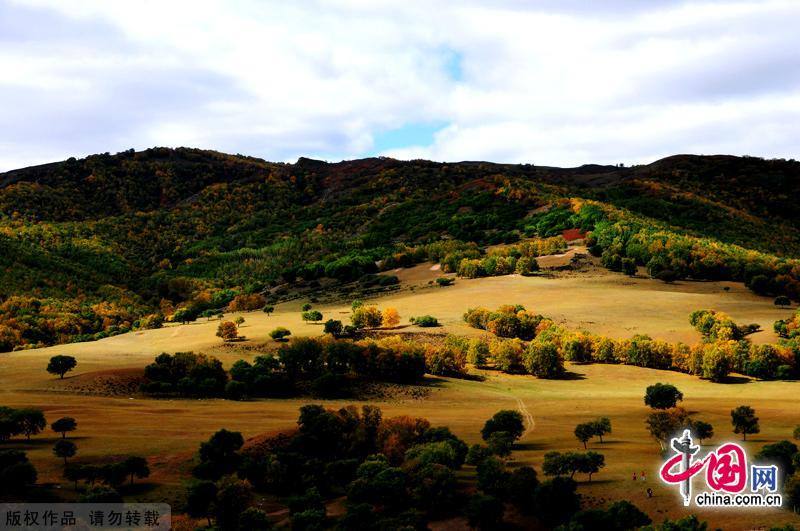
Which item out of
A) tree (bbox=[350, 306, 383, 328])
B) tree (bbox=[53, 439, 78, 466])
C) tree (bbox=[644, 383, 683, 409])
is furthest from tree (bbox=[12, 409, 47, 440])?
tree (bbox=[350, 306, 383, 328])

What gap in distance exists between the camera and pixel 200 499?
48.2 metres

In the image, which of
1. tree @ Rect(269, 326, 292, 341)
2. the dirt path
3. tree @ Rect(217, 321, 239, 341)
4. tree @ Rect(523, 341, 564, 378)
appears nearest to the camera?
the dirt path

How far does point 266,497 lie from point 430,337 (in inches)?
2302

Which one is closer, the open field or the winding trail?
the open field

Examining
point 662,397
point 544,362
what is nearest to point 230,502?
point 662,397

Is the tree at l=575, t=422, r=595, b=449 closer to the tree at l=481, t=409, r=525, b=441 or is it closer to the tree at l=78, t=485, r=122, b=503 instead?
the tree at l=481, t=409, r=525, b=441

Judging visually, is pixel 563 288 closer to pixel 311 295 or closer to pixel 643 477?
pixel 311 295

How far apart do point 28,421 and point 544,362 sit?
61014 mm

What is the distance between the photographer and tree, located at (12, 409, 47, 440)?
60362 millimetres

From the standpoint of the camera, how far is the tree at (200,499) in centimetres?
4778

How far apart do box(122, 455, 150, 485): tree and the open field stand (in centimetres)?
127

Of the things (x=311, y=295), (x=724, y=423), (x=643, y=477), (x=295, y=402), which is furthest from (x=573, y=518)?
(x=311, y=295)

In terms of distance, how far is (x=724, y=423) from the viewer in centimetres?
6819

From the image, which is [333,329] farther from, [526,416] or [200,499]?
[200,499]
